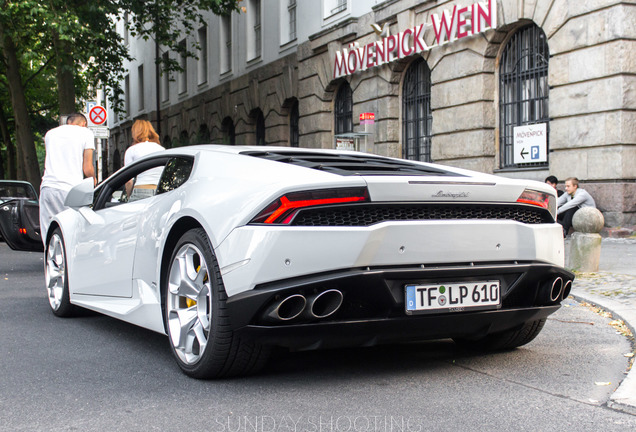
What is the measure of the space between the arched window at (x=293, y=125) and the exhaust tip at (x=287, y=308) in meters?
21.4

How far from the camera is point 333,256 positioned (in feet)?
12.3

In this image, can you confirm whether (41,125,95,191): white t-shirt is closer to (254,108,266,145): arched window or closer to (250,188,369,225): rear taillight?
(250,188,369,225): rear taillight

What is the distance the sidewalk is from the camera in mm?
3771

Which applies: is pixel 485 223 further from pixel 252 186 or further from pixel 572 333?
pixel 572 333

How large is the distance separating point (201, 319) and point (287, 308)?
59cm

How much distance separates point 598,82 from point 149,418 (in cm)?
1181

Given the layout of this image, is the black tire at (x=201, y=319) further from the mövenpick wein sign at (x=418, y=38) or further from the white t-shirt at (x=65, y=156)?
the mövenpick wein sign at (x=418, y=38)

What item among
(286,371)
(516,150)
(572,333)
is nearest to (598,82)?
(516,150)

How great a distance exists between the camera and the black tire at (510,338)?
4832 millimetres

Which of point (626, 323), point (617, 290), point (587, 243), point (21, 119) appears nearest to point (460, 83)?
point (587, 243)

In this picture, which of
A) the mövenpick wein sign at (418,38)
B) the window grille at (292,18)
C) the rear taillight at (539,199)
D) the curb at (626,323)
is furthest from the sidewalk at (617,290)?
the window grille at (292,18)

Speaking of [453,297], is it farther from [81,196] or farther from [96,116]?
[96,116]

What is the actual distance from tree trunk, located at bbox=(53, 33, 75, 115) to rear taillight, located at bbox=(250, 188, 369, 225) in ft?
63.0

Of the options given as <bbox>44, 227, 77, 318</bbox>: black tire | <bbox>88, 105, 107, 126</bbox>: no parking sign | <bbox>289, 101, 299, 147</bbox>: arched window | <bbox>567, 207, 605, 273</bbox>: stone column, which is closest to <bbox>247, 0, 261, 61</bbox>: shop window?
<bbox>289, 101, 299, 147</bbox>: arched window
